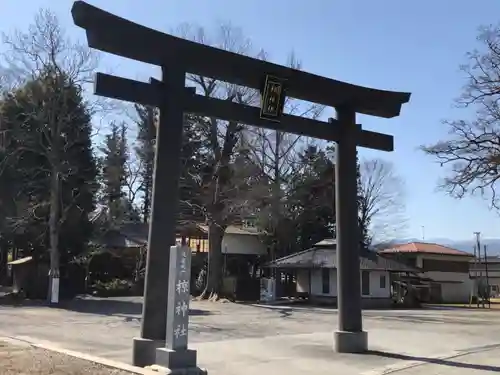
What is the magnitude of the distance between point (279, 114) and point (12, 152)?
25.6m

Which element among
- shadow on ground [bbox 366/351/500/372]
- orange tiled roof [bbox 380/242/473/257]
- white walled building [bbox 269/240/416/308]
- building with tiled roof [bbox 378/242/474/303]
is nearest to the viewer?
shadow on ground [bbox 366/351/500/372]

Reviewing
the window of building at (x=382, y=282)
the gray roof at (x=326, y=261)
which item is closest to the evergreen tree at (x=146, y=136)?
the gray roof at (x=326, y=261)

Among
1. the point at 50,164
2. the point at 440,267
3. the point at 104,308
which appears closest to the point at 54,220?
the point at 50,164

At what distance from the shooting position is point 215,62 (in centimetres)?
1118

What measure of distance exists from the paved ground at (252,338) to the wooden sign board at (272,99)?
16.4 ft

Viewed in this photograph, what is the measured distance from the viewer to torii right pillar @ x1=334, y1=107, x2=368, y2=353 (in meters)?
12.4

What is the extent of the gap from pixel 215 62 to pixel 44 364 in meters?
6.28

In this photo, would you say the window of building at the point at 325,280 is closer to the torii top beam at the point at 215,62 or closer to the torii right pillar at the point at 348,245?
the torii top beam at the point at 215,62

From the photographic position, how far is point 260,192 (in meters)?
34.6

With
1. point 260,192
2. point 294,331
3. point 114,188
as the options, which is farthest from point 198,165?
point 294,331

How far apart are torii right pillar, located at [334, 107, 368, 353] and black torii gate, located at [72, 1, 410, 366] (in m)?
0.02

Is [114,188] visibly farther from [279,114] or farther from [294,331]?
[279,114]

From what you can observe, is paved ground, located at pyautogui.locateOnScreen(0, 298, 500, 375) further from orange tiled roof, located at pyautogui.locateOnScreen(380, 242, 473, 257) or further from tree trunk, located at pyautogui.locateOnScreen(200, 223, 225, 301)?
orange tiled roof, located at pyautogui.locateOnScreen(380, 242, 473, 257)

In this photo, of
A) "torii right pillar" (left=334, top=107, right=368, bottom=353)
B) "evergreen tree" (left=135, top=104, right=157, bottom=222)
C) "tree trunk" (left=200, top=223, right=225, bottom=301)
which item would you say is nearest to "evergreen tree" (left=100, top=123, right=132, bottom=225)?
"evergreen tree" (left=135, top=104, right=157, bottom=222)
